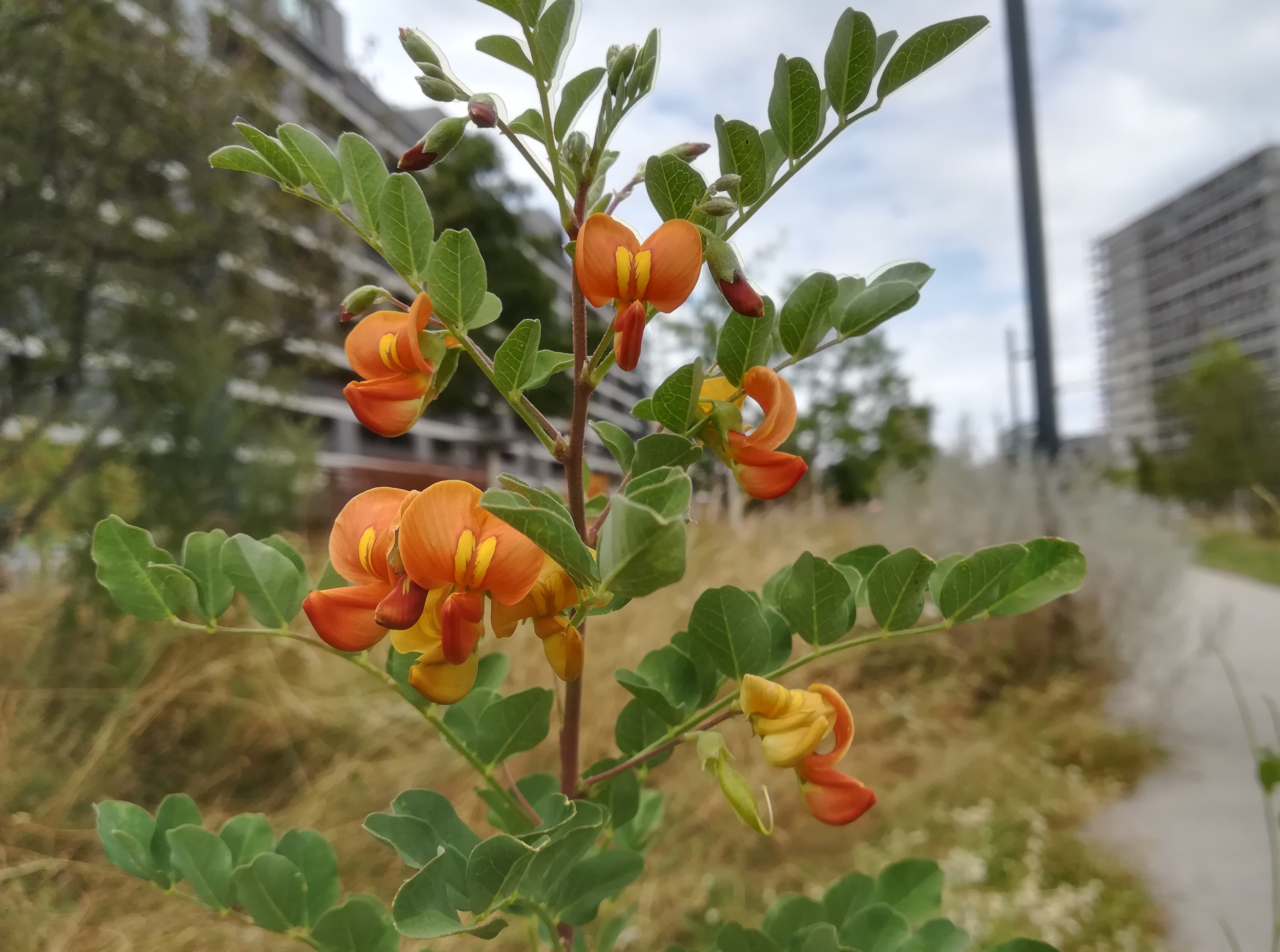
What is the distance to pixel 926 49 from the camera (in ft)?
1.09

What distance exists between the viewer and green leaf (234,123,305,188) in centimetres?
32

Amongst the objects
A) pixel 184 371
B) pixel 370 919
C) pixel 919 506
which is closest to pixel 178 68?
pixel 184 371

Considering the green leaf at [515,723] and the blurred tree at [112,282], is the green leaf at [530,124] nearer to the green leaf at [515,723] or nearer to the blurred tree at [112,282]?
the green leaf at [515,723]

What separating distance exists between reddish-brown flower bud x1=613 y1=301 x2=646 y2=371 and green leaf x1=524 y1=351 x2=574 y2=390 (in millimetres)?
67

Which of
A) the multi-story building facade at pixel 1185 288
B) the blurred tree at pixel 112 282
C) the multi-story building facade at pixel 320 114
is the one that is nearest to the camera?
the blurred tree at pixel 112 282

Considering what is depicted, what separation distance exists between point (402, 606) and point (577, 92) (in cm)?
27

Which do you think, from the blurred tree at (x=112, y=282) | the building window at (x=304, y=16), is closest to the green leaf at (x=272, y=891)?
the blurred tree at (x=112, y=282)

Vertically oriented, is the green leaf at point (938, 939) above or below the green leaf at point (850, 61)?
below

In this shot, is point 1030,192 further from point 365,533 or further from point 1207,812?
point 365,533

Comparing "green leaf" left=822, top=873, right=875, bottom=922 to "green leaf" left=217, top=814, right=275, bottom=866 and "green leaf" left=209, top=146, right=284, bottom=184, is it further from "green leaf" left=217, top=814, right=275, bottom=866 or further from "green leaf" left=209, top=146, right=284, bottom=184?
"green leaf" left=209, top=146, right=284, bottom=184

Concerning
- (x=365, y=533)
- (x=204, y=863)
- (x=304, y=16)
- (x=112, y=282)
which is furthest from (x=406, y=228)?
(x=304, y=16)

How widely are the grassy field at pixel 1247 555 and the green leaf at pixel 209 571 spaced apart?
323cm

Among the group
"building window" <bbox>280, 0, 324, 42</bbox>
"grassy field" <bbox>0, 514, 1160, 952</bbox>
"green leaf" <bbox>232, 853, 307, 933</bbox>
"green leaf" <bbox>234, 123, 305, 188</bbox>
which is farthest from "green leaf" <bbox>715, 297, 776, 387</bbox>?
"building window" <bbox>280, 0, 324, 42</bbox>

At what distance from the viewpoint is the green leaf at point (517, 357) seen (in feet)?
1.08
